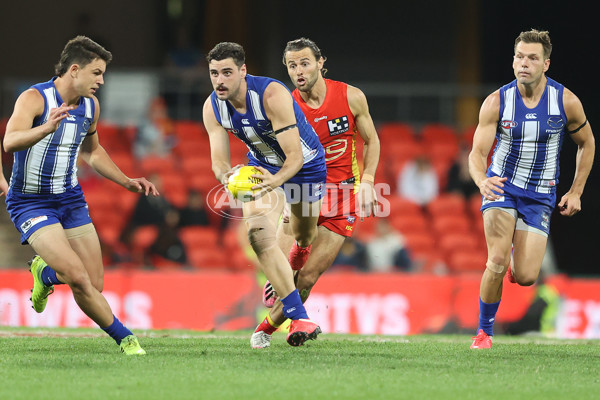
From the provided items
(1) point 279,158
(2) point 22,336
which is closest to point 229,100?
(1) point 279,158

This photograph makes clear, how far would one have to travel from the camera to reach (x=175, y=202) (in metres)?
15.2

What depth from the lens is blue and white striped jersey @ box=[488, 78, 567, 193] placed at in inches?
309

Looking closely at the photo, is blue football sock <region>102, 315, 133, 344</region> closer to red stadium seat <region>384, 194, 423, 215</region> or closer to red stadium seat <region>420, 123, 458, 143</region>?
red stadium seat <region>384, 194, 423, 215</region>

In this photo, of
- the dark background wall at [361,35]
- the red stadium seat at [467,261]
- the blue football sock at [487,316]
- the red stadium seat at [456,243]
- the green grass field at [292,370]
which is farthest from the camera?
the dark background wall at [361,35]

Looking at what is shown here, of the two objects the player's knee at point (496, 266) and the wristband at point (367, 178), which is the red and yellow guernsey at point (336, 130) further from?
the player's knee at point (496, 266)

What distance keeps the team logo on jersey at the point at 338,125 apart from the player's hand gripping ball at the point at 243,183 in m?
1.79

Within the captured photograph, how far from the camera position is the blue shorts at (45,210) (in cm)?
706

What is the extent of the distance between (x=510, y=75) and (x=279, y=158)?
1217 cm

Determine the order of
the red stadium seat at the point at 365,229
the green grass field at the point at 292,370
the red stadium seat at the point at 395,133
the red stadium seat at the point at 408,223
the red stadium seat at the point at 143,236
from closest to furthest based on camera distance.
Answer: the green grass field at the point at 292,370
the red stadium seat at the point at 143,236
the red stadium seat at the point at 365,229
the red stadium seat at the point at 408,223
the red stadium seat at the point at 395,133

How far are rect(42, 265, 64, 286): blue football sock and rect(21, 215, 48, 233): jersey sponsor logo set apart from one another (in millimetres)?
662

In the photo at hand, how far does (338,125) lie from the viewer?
8547 millimetres

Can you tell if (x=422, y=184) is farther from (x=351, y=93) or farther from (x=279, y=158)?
(x=279, y=158)

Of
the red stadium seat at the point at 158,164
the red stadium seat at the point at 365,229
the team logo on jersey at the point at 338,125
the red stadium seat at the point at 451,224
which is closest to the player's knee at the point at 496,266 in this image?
the team logo on jersey at the point at 338,125

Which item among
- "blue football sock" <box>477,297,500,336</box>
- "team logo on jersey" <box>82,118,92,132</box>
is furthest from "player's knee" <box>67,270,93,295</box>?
"blue football sock" <box>477,297,500,336</box>
